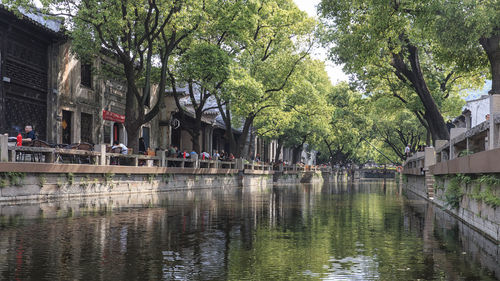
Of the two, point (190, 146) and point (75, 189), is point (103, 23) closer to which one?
point (75, 189)

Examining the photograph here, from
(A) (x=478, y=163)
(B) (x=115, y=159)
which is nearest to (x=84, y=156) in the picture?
(B) (x=115, y=159)

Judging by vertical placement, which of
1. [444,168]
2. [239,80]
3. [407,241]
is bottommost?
[407,241]

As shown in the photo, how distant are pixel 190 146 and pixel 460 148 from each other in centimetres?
3431

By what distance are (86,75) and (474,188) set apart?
24.4 metres

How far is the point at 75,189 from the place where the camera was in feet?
67.0

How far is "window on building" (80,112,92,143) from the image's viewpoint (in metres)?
31.3

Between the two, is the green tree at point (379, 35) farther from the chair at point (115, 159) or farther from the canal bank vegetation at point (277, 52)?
the chair at point (115, 159)

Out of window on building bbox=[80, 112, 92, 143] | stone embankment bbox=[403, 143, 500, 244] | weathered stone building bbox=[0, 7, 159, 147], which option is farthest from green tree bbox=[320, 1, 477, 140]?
window on building bbox=[80, 112, 92, 143]

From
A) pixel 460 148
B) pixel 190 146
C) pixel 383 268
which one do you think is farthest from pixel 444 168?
pixel 190 146

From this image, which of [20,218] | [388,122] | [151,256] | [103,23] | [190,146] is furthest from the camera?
[388,122]

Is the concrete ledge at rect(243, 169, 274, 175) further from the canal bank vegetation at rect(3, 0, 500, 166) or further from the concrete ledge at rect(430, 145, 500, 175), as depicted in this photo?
the concrete ledge at rect(430, 145, 500, 175)

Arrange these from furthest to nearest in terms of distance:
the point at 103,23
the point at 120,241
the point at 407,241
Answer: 1. the point at 103,23
2. the point at 407,241
3. the point at 120,241

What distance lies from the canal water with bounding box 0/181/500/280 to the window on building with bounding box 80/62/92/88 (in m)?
17.7

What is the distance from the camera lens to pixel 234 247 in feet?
29.2
